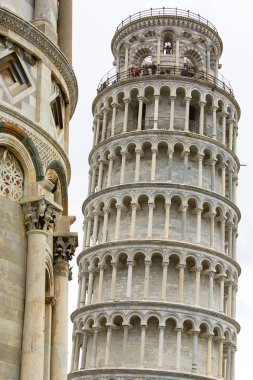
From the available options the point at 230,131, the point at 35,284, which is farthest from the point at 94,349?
the point at 35,284

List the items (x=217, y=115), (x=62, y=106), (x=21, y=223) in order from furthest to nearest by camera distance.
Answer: (x=217, y=115), (x=62, y=106), (x=21, y=223)

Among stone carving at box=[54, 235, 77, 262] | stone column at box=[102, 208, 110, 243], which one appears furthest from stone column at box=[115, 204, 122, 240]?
stone carving at box=[54, 235, 77, 262]

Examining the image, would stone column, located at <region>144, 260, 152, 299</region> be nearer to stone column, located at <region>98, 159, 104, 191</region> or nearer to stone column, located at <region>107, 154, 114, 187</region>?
stone column, located at <region>107, 154, 114, 187</region>

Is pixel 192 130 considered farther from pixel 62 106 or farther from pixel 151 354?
pixel 62 106

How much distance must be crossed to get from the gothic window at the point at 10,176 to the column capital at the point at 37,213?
0.29 m

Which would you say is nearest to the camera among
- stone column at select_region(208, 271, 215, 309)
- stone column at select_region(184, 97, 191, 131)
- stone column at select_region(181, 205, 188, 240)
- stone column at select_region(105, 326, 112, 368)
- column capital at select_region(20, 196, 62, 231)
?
column capital at select_region(20, 196, 62, 231)

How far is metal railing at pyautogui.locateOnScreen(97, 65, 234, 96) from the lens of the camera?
177ft

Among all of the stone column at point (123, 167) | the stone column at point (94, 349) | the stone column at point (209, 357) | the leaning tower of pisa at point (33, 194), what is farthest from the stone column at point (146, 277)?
the leaning tower of pisa at point (33, 194)

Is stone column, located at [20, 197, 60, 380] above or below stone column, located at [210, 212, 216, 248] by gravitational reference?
below

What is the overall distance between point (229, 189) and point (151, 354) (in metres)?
12.6

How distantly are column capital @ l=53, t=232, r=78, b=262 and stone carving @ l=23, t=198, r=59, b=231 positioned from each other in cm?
143

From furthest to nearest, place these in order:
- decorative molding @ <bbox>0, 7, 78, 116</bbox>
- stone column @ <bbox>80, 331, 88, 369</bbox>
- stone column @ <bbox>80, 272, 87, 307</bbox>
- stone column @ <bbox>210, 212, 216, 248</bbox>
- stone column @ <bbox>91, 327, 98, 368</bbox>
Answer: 1. stone column @ <bbox>80, 272, 87, 307</bbox>
2. stone column @ <bbox>210, 212, 216, 248</bbox>
3. stone column @ <bbox>80, 331, 88, 369</bbox>
4. stone column @ <bbox>91, 327, 98, 368</bbox>
5. decorative molding @ <bbox>0, 7, 78, 116</bbox>

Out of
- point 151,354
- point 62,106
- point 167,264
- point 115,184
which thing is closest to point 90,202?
point 115,184

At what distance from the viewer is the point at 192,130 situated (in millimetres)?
53219
